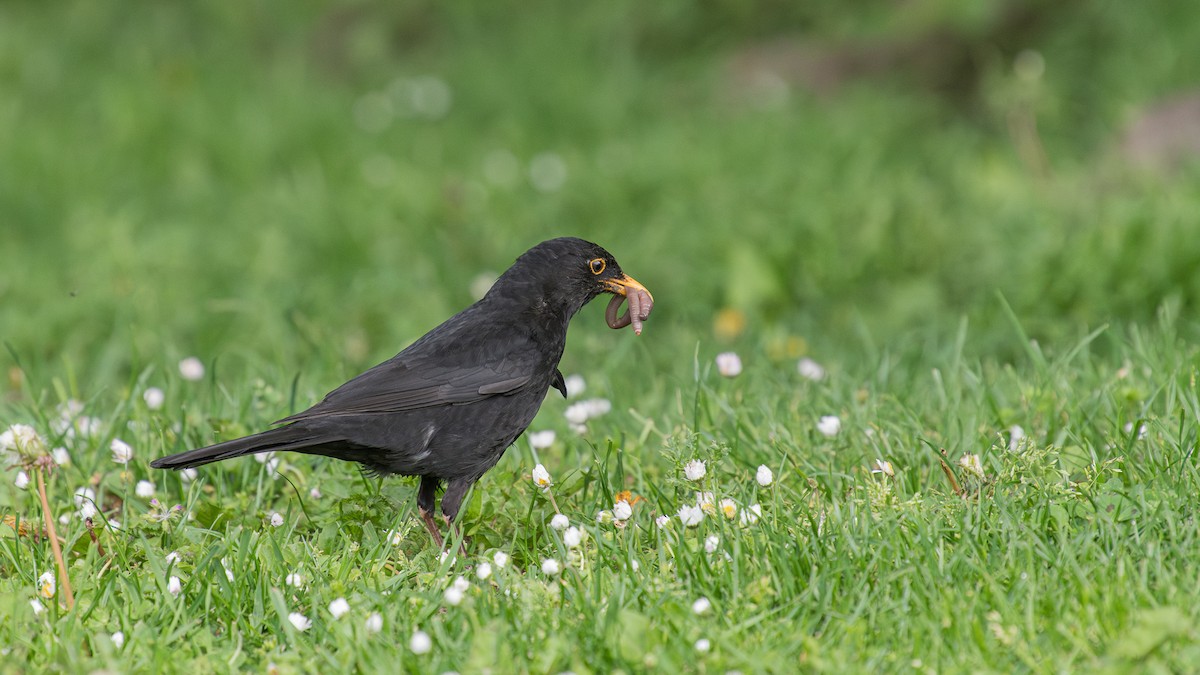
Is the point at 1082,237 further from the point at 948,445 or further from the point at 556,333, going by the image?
the point at 556,333

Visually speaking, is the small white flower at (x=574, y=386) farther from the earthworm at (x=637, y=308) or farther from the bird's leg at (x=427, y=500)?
the bird's leg at (x=427, y=500)

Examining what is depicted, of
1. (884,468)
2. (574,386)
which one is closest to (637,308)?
(574,386)

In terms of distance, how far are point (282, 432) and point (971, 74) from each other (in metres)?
7.64

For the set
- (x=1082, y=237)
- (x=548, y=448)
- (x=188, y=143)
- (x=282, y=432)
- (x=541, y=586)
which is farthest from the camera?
(x=188, y=143)

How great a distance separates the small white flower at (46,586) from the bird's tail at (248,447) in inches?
16.1

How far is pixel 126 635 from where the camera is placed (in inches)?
123

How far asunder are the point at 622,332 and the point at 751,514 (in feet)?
8.68

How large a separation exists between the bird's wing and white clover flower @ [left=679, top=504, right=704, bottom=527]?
0.69m

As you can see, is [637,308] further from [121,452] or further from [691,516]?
[121,452]

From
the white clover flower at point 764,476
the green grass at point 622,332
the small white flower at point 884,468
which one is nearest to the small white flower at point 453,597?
the green grass at point 622,332

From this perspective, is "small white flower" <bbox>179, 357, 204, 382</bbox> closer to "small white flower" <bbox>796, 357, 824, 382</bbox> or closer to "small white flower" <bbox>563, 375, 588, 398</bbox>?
"small white flower" <bbox>563, 375, 588, 398</bbox>

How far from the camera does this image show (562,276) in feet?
13.4

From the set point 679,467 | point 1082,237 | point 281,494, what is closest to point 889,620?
point 679,467

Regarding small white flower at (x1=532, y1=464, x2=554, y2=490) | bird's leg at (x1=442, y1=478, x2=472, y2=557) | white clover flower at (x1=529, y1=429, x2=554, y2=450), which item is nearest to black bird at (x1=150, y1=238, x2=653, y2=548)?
bird's leg at (x1=442, y1=478, x2=472, y2=557)
